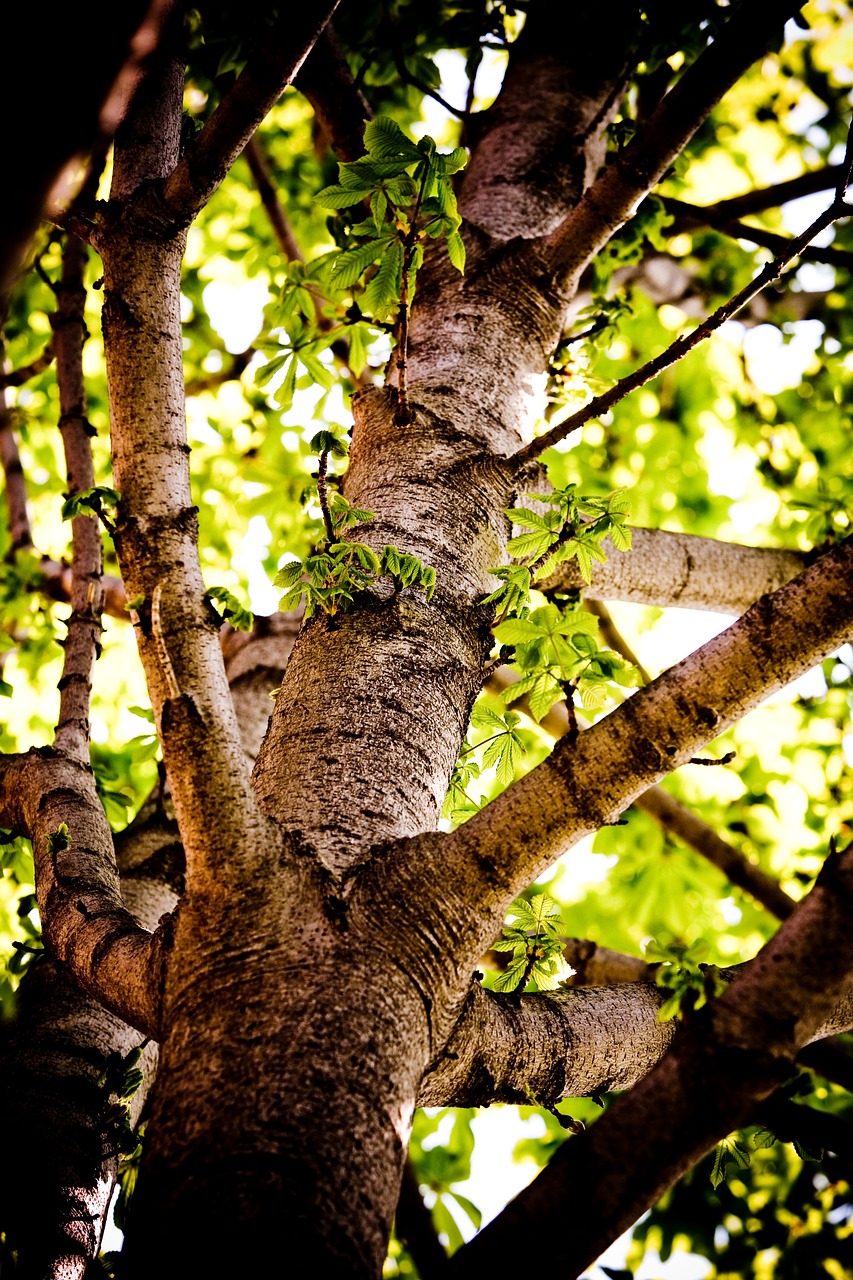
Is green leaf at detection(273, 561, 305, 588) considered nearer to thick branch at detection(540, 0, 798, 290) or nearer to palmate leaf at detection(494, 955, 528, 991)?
palmate leaf at detection(494, 955, 528, 991)

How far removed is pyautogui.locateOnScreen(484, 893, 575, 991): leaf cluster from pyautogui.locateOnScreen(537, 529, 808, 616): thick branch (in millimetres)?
858

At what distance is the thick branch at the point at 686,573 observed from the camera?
2242 mm

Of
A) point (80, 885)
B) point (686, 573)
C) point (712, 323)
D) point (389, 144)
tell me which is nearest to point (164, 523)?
point (80, 885)

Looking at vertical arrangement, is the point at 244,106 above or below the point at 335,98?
below

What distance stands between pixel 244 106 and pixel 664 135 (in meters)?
0.96

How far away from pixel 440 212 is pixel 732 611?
1.64 meters

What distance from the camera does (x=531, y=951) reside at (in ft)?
5.10

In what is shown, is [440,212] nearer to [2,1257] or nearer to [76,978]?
[76,978]

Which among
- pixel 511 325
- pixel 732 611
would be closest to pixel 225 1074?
pixel 511 325

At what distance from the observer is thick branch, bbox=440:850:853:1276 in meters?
0.83

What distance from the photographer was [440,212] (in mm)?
1426

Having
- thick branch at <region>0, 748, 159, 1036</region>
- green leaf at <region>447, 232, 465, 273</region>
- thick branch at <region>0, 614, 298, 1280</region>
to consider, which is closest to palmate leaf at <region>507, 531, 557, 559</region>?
green leaf at <region>447, 232, 465, 273</region>

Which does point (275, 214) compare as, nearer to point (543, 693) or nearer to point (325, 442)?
point (325, 442)

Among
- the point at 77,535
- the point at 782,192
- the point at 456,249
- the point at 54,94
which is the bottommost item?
the point at 54,94
